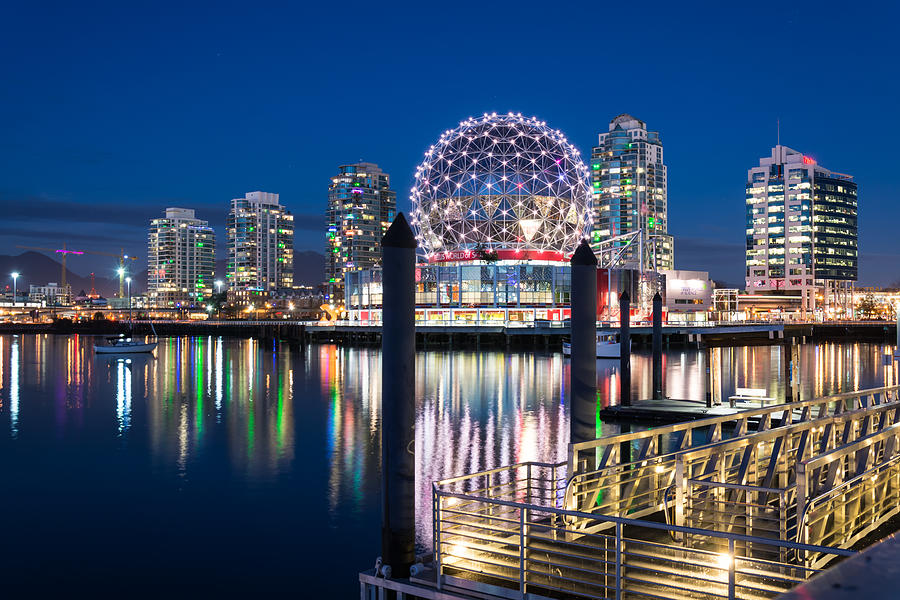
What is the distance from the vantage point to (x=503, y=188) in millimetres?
95250

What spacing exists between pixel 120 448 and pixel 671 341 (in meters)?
81.0

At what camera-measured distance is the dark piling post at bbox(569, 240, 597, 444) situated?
14.4 meters

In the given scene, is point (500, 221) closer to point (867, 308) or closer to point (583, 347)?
point (583, 347)

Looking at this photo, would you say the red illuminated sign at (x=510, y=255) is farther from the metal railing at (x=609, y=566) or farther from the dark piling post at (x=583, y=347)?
the metal railing at (x=609, y=566)

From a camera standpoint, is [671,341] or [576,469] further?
[671,341]

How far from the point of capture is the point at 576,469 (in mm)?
11719

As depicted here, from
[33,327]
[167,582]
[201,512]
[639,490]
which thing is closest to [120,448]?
[201,512]

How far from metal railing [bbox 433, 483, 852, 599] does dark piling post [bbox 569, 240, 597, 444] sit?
3403mm

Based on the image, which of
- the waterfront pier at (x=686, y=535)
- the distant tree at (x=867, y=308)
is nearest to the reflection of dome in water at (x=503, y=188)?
the waterfront pier at (x=686, y=535)

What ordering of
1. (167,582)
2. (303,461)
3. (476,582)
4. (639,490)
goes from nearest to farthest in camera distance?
(476,582) → (167,582) → (639,490) → (303,461)

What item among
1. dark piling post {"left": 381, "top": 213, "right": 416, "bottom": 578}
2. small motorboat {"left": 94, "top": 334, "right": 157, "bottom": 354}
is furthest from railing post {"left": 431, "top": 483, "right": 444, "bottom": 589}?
small motorboat {"left": 94, "top": 334, "right": 157, "bottom": 354}

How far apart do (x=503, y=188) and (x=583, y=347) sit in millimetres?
81900

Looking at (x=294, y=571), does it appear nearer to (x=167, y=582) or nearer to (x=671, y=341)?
(x=167, y=582)

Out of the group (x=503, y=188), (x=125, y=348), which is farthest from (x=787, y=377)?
(x=125, y=348)
